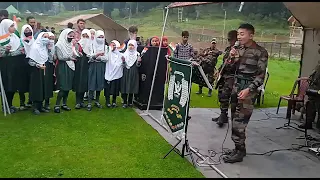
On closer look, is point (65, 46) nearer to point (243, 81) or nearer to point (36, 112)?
point (36, 112)

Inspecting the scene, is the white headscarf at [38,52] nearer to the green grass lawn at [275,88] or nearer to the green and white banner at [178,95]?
the green and white banner at [178,95]

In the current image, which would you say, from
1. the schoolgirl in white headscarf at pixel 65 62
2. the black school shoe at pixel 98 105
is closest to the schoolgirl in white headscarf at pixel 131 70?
the black school shoe at pixel 98 105

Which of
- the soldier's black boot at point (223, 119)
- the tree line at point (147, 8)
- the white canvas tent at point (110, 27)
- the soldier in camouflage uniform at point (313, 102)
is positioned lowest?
the soldier's black boot at point (223, 119)

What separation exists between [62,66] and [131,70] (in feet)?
4.39

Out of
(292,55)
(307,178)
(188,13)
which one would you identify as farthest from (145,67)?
(188,13)

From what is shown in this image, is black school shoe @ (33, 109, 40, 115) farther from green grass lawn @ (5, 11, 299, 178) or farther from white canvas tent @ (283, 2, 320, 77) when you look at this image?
white canvas tent @ (283, 2, 320, 77)

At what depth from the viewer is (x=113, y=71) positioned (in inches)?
299

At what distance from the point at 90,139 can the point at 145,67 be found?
242cm

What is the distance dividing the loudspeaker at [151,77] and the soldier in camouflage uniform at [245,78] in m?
2.81

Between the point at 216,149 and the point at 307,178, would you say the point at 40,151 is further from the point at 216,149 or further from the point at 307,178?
the point at 307,178

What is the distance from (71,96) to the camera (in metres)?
9.13

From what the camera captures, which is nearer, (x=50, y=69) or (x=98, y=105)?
(x=50, y=69)

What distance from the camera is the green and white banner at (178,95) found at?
4684 millimetres

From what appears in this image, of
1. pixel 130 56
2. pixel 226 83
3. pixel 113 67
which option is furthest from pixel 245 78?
pixel 113 67
